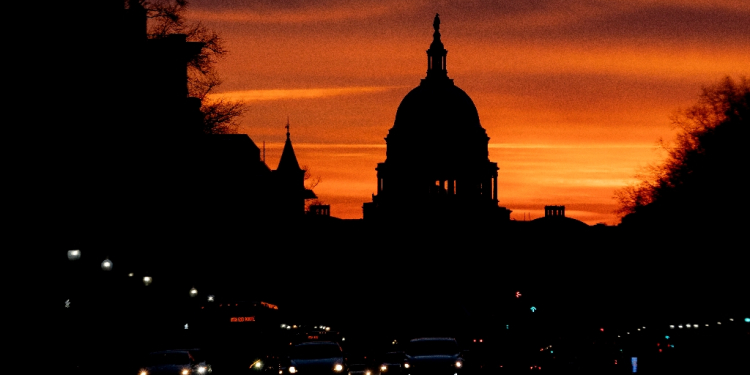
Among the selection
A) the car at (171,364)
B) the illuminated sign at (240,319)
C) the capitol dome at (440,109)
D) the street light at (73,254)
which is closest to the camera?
the car at (171,364)

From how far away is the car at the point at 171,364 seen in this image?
5159 cm

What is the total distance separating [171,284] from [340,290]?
113m

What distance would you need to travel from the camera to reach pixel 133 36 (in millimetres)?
66188

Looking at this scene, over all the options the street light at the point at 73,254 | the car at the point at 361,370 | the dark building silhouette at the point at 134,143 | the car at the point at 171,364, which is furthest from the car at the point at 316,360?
the car at the point at 361,370

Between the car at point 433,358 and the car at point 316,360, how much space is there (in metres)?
2.14

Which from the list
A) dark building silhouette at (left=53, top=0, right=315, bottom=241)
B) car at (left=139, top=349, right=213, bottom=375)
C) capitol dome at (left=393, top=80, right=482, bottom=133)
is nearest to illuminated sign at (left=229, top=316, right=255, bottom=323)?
dark building silhouette at (left=53, top=0, right=315, bottom=241)

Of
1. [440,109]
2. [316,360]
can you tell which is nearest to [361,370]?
[316,360]

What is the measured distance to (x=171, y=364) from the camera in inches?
2057

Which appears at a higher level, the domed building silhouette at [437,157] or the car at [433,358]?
the domed building silhouette at [437,157]

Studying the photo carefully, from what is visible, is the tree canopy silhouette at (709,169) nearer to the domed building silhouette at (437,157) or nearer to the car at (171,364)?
the car at (171,364)

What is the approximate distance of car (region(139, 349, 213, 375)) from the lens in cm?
5159

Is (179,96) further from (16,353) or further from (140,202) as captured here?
(16,353)

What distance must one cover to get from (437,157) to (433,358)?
13591 centimetres

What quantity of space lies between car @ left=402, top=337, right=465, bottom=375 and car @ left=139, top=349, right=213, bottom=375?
678cm
